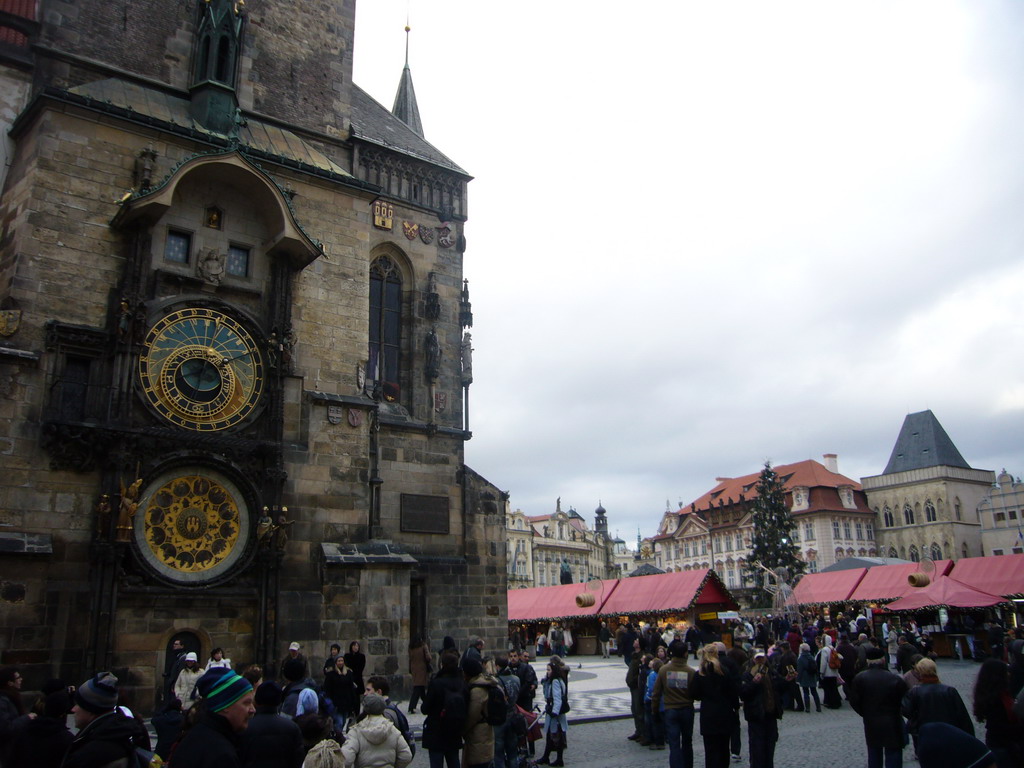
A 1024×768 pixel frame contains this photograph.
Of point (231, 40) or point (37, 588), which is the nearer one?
point (37, 588)

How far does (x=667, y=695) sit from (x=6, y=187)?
604 inches

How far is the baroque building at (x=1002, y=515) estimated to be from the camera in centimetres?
7525

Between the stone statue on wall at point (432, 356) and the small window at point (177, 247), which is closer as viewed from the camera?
the small window at point (177, 247)

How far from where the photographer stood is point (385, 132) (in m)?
23.6

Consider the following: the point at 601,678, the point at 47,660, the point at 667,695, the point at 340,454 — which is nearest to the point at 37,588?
the point at 47,660

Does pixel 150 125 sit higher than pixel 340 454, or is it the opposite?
pixel 150 125

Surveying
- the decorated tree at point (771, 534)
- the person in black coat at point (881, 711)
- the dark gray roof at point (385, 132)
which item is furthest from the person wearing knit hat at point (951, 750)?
the decorated tree at point (771, 534)

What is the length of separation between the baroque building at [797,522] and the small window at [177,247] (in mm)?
64732

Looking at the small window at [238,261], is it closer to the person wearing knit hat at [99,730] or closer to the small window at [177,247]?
the small window at [177,247]

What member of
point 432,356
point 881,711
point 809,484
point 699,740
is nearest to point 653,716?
point 699,740

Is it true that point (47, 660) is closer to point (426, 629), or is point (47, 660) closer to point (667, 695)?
point (426, 629)

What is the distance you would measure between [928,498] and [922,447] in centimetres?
593

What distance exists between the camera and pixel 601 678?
79.7ft

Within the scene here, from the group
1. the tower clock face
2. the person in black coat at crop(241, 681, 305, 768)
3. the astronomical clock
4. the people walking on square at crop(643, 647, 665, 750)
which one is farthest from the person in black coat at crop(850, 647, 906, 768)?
the tower clock face
